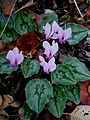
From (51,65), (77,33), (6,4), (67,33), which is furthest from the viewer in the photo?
(6,4)

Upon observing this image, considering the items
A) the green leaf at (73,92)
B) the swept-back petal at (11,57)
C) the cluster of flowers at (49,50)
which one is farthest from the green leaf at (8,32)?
the green leaf at (73,92)

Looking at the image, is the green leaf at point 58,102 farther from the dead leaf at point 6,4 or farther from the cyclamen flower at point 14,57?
the dead leaf at point 6,4

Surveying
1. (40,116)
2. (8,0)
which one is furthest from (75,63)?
(8,0)

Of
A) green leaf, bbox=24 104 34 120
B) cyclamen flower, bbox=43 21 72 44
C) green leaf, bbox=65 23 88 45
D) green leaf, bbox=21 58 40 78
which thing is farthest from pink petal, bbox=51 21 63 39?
green leaf, bbox=24 104 34 120

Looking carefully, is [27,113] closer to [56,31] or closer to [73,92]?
[73,92]

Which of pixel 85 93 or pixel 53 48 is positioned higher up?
pixel 53 48

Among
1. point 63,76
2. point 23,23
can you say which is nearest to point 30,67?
point 63,76
